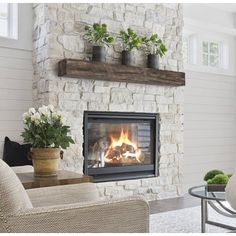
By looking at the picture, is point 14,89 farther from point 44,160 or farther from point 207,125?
point 207,125

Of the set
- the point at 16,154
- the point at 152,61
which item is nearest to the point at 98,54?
the point at 152,61

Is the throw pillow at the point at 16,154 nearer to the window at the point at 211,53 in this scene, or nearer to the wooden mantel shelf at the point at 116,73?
the wooden mantel shelf at the point at 116,73

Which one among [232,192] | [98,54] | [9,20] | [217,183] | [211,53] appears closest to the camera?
[232,192]

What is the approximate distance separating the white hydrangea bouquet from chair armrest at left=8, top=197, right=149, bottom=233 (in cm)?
73

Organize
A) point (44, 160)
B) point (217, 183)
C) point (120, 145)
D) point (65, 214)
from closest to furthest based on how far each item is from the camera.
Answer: point (65, 214) → point (44, 160) → point (217, 183) → point (120, 145)

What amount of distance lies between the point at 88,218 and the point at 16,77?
2.74 meters

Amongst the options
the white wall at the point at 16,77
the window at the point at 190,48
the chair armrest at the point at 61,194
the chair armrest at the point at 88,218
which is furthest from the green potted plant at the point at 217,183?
the window at the point at 190,48

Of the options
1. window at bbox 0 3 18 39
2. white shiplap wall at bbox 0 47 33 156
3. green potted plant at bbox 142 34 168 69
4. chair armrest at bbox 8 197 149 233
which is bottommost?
chair armrest at bbox 8 197 149 233

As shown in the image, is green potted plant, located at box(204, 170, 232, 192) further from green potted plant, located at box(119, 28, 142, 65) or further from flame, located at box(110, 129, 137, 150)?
green potted plant, located at box(119, 28, 142, 65)

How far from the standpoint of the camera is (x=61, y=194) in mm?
2182

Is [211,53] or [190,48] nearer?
[190,48]

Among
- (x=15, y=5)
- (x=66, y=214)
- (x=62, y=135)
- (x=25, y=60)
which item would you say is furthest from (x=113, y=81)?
(x=66, y=214)

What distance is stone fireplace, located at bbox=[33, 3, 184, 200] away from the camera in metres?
3.82

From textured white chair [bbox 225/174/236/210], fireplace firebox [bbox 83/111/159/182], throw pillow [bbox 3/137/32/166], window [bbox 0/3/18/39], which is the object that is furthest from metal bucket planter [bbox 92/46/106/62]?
textured white chair [bbox 225/174/236/210]
